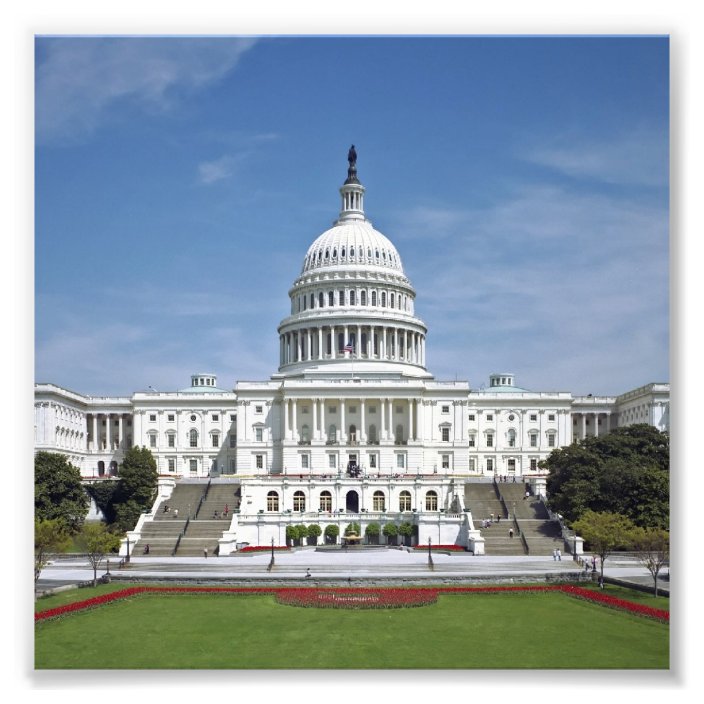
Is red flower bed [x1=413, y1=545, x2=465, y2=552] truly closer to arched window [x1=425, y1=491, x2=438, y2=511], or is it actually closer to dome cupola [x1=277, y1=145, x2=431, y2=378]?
arched window [x1=425, y1=491, x2=438, y2=511]

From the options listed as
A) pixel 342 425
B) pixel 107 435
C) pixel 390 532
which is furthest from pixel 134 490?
pixel 107 435

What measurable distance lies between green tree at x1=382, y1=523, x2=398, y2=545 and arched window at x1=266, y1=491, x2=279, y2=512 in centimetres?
1415

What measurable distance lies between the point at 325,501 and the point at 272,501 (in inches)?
192

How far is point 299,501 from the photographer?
3465 inches

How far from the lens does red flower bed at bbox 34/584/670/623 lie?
42519 mm

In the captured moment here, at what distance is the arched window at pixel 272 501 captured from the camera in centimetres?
8775

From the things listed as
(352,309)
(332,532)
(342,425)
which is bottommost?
(332,532)

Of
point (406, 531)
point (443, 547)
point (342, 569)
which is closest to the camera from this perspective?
point (342, 569)

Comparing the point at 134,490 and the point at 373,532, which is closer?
the point at 373,532

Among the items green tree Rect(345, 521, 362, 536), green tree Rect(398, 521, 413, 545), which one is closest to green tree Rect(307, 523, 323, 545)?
green tree Rect(345, 521, 362, 536)

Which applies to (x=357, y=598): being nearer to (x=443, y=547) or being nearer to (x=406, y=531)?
(x=443, y=547)

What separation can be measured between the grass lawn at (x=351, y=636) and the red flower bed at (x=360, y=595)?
70 centimetres

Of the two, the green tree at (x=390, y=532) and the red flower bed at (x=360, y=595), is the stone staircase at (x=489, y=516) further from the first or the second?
the red flower bed at (x=360, y=595)
